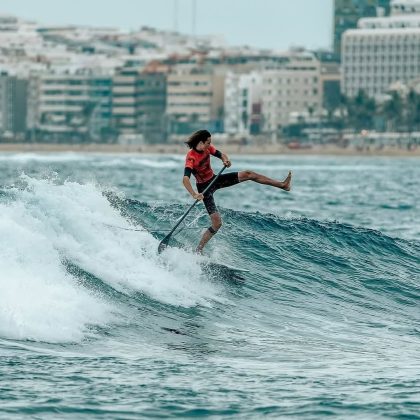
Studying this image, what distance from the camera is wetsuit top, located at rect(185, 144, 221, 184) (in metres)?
19.4

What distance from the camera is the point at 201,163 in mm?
19531

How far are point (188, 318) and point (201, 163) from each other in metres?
2.19

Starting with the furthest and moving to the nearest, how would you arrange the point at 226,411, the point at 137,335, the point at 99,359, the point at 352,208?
the point at 352,208, the point at 137,335, the point at 99,359, the point at 226,411

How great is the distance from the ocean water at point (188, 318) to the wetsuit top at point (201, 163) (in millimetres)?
919

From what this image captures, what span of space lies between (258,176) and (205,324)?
241cm

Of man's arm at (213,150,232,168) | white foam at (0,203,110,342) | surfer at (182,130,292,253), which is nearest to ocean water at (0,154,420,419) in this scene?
white foam at (0,203,110,342)

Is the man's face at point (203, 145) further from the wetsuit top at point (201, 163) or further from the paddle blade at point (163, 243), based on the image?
the paddle blade at point (163, 243)

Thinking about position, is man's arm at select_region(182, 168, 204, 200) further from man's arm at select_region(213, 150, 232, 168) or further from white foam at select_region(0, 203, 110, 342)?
white foam at select_region(0, 203, 110, 342)

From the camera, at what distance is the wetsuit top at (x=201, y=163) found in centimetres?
1938

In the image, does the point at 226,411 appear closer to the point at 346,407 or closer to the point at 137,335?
the point at 346,407

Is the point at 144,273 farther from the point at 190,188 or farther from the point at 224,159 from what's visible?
the point at 224,159

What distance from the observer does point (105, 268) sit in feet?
61.9

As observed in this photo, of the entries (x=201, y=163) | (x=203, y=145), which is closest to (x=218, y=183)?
(x=201, y=163)

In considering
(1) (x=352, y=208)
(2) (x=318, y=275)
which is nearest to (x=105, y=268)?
(2) (x=318, y=275)
